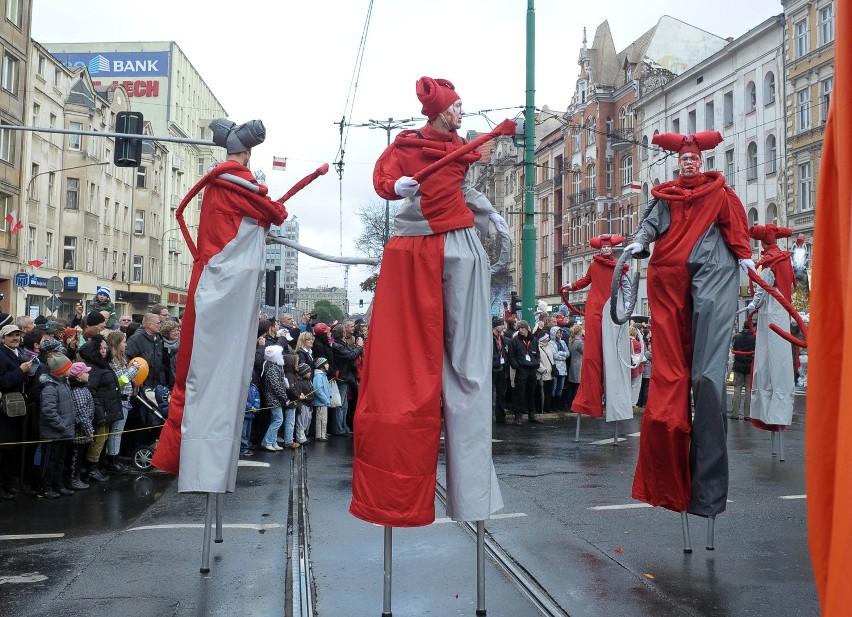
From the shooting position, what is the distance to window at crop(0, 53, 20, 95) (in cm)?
3420

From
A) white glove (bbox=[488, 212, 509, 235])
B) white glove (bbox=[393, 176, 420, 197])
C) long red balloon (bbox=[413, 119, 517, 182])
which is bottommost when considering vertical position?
white glove (bbox=[488, 212, 509, 235])

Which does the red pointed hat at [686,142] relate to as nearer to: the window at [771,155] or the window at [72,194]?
the window at [771,155]

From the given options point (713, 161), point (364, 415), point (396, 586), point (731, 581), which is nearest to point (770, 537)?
point (731, 581)

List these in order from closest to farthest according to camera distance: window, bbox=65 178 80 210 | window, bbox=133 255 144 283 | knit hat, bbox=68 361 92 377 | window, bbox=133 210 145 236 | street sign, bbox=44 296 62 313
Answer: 1. knit hat, bbox=68 361 92 377
2. street sign, bbox=44 296 62 313
3. window, bbox=65 178 80 210
4. window, bbox=133 255 144 283
5. window, bbox=133 210 145 236

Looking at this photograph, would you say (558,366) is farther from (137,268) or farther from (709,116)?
(137,268)

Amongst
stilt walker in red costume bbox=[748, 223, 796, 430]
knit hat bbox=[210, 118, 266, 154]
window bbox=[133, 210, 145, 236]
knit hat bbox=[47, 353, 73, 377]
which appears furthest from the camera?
window bbox=[133, 210, 145, 236]

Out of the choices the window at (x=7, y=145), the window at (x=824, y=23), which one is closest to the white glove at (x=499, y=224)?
the window at (x=824, y=23)

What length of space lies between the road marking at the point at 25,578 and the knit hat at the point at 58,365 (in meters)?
4.01

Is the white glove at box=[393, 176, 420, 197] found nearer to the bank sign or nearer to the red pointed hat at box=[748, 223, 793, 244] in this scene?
the red pointed hat at box=[748, 223, 793, 244]

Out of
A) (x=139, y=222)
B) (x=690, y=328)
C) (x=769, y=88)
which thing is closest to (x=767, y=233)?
(x=690, y=328)

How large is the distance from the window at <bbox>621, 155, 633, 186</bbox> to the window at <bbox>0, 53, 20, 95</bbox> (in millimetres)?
33013

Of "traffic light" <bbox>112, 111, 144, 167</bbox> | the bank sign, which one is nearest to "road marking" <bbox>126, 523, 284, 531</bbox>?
"traffic light" <bbox>112, 111, 144, 167</bbox>

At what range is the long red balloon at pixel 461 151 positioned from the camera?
4.37 metres

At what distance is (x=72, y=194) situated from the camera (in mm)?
45656
